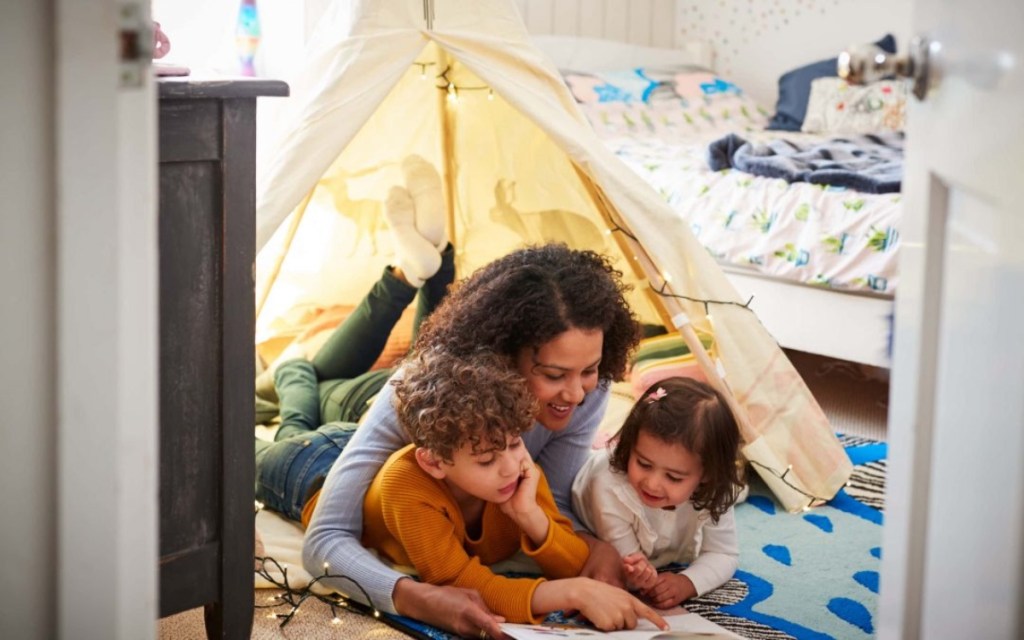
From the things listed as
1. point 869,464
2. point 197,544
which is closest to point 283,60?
point 869,464

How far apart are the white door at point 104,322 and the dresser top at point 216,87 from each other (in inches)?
24.6

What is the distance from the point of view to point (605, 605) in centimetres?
173

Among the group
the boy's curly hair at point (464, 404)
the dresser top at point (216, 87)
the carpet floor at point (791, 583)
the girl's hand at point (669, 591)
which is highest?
the dresser top at point (216, 87)

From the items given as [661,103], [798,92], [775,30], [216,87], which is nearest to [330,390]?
[216,87]

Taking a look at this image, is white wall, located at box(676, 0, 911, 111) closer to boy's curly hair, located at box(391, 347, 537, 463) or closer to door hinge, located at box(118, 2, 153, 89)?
boy's curly hair, located at box(391, 347, 537, 463)

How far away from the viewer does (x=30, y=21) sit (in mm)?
793

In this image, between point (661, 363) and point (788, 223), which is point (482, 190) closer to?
point (661, 363)

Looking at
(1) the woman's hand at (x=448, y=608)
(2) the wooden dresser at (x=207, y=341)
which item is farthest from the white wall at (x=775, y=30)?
(2) the wooden dresser at (x=207, y=341)

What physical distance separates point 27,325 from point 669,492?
1232mm

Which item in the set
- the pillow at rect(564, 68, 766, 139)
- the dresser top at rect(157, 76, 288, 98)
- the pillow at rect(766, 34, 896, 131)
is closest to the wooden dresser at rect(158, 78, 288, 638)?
the dresser top at rect(157, 76, 288, 98)

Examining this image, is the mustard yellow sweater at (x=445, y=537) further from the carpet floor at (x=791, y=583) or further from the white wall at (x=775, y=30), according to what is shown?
the white wall at (x=775, y=30)

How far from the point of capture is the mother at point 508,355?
1.83 meters

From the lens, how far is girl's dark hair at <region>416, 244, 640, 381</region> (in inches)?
73.7

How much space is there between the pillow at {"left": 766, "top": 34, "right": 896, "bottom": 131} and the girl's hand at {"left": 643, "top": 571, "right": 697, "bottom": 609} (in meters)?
2.91
